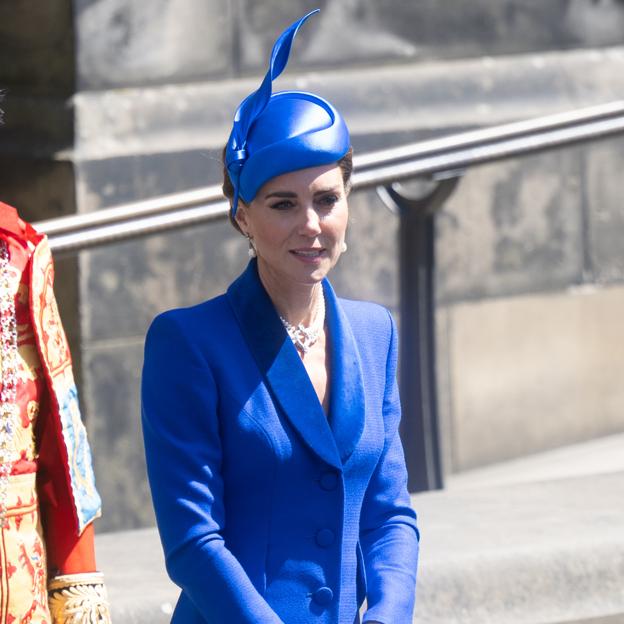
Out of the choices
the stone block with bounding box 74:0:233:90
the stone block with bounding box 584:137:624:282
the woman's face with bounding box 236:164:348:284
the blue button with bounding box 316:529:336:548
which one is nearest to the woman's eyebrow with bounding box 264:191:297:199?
the woman's face with bounding box 236:164:348:284

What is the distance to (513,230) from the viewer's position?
6.89 metres

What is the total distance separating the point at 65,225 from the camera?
176 inches

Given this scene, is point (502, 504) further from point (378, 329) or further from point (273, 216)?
point (273, 216)

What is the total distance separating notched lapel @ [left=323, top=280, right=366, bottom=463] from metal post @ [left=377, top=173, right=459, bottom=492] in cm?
238

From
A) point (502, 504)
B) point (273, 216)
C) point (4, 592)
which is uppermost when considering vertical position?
point (273, 216)

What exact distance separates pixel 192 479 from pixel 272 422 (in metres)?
0.16

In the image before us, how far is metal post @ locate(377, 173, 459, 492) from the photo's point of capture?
5215 millimetres

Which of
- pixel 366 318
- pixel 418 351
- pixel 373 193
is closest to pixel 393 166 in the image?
pixel 418 351

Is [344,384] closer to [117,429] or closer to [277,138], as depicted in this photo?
[277,138]

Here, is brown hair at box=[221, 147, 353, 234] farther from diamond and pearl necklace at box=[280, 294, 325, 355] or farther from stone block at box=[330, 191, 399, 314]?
stone block at box=[330, 191, 399, 314]

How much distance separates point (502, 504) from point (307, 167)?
2.23 meters

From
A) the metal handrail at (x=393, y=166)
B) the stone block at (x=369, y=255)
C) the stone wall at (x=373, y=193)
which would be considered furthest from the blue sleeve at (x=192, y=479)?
the stone block at (x=369, y=255)

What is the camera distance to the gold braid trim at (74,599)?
274 cm

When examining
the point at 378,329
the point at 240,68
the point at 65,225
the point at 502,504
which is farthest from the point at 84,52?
the point at 378,329
